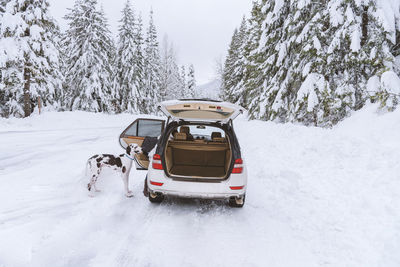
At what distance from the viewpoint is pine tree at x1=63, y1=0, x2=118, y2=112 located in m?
26.2

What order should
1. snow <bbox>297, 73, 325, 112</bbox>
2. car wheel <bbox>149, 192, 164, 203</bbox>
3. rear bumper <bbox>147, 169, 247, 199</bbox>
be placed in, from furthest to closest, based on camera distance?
snow <bbox>297, 73, 325, 112</bbox> < car wheel <bbox>149, 192, 164, 203</bbox> < rear bumper <bbox>147, 169, 247, 199</bbox>

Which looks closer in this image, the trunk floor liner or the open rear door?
the trunk floor liner

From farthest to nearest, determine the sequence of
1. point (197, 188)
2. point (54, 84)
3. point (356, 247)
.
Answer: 1. point (54, 84)
2. point (197, 188)
3. point (356, 247)

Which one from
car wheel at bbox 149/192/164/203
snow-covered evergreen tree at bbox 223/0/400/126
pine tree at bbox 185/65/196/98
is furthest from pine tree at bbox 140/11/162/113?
car wheel at bbox 149/192/164/203

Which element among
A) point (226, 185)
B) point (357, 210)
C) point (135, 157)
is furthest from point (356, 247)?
point (135, 157)

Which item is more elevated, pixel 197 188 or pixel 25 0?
pixel 25 0

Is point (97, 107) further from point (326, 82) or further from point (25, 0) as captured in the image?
point (326, 82)

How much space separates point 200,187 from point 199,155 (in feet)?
5.69

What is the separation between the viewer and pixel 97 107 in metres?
27.0

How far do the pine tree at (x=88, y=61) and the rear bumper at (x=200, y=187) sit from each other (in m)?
25.1

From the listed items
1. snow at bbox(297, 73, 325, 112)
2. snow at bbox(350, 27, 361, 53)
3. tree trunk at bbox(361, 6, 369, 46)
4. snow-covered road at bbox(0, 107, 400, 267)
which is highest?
tree trunk at bbox(361, 6, 369, 46)

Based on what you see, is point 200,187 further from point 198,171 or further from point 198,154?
point 198,154

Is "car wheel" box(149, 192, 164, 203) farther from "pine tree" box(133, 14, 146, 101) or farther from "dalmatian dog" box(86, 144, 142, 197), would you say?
"pine tree" box(133, 14, 146, 101)

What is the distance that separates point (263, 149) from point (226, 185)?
19.1 feet
